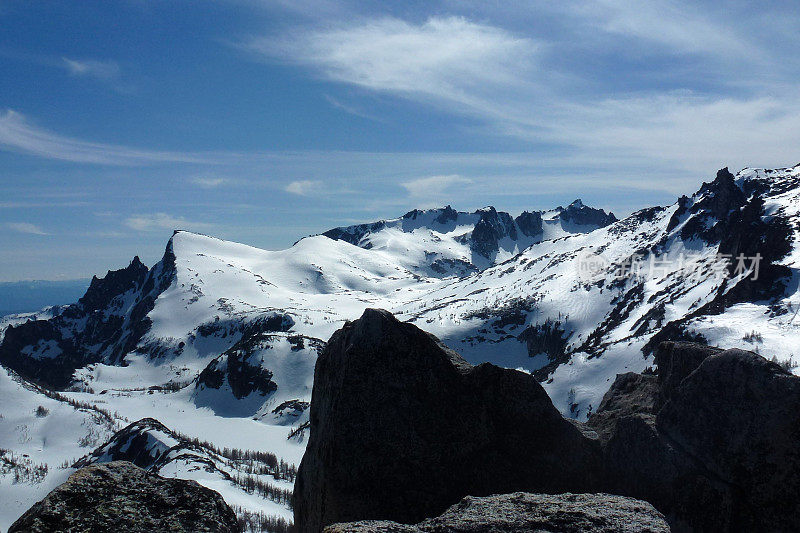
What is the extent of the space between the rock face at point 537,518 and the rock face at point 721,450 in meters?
4.00

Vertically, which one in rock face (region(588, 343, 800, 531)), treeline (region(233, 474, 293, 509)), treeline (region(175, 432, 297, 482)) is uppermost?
rock face (region(588, 343, 800, 531))

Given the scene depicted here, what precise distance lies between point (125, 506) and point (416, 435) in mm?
5949

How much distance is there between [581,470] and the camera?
13.5 meters

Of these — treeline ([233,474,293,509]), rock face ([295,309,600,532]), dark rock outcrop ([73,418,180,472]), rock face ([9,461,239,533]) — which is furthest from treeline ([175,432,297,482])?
rock face ([9,461,239,533])

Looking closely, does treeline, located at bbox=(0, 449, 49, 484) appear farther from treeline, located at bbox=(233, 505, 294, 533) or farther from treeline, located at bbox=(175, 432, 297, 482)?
treeline, located at bbox=(233, 505, 294, 533)

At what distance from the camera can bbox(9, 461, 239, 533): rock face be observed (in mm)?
8438

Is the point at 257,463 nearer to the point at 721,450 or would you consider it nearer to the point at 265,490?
the point at 265,490

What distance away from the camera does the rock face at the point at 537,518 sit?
8.24 m

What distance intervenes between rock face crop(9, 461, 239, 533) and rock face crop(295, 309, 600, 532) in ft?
10.7

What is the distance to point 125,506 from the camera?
9.04m

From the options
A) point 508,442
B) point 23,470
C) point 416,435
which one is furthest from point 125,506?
point 23,470

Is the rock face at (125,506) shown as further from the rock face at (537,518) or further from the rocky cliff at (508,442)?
the rocky cliff at (508,442)

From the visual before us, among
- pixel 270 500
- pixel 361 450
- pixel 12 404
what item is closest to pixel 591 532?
pixel 361 450

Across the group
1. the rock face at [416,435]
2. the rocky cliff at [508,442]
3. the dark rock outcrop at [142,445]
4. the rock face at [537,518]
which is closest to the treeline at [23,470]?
the dark rock outcrop at [142,445]
